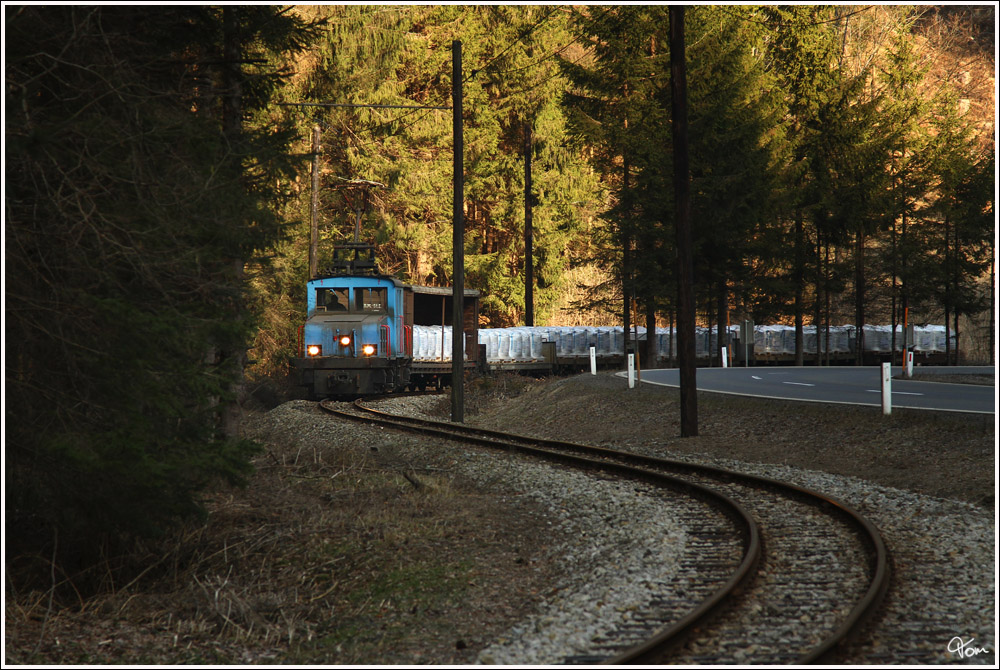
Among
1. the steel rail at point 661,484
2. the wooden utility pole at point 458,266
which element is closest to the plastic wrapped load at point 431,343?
the steel rail at point 661,484

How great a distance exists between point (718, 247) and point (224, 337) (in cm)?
2837

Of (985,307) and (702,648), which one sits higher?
(985,307)

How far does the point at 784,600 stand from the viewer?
7.09 m

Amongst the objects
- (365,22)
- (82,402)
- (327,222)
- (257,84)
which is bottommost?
(82,402)

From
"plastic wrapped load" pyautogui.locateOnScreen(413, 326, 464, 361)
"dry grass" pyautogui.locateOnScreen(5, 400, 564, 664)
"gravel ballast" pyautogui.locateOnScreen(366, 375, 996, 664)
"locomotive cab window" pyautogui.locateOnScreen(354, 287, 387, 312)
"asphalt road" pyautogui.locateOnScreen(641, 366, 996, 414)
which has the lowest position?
"dry grass" pyautogui.locateOnScreen(5, 400, 564, 664)

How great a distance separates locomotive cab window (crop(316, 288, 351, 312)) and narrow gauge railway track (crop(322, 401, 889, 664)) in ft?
55.5

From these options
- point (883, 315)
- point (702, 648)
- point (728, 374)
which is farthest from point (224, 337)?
point (883, 315)

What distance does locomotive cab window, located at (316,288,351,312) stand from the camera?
2686 cm

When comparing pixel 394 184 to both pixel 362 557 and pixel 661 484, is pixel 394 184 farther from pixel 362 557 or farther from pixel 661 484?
pixel 362 557

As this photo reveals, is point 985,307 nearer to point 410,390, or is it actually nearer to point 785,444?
point 410,390

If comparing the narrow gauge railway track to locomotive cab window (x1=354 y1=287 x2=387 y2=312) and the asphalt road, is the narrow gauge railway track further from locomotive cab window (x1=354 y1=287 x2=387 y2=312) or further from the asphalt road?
locomotive cab window (x1=354 y1=287 x2=387 y2=312)

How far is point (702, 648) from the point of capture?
607cm

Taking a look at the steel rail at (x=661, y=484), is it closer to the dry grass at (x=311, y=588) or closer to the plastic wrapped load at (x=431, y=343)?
the dry grass at (x=311, y=588)

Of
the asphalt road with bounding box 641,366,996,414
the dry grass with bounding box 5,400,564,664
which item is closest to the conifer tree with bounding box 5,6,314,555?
the dry grass with bounding box 5,400,564,664
